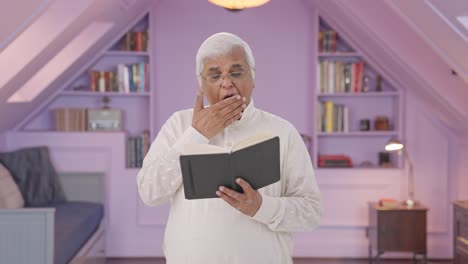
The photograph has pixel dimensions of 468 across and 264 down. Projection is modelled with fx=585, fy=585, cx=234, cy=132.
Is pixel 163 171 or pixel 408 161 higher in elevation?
pixel 163 171

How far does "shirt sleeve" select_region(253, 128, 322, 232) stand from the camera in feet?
5.25

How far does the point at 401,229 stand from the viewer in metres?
4.43

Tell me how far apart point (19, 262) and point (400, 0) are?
8.16 feet

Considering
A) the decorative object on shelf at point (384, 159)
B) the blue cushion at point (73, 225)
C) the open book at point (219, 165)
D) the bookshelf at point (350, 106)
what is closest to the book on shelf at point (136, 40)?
the blue cushion at point (73, 225)

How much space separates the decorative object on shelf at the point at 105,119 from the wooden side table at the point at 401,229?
2.34m

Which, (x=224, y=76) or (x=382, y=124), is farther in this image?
(x=382, y=124)

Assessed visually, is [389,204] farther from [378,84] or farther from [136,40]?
[136,40]

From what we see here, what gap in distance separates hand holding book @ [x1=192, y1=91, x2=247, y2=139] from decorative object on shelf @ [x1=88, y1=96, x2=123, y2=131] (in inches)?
144

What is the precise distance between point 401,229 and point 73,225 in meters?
2.40

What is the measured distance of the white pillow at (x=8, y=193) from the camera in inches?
158

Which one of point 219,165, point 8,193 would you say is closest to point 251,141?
point 219,165

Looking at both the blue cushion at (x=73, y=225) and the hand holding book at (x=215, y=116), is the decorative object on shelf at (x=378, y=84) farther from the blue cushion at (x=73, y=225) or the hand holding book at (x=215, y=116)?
the hand holding book at (x=215, y=116)

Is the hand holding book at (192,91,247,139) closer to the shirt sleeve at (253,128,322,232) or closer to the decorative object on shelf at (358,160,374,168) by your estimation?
the shirt sleeve at (253,128,322,232)

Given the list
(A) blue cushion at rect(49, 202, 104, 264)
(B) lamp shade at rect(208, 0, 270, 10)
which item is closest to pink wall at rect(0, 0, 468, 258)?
(A) blue cushion at rect(49, 202, 104, 264)
